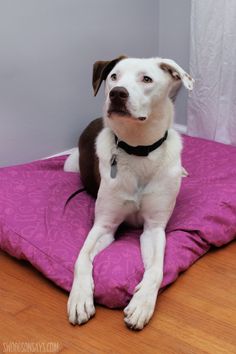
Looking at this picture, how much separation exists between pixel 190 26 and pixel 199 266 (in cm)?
190

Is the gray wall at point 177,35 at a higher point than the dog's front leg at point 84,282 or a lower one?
higher

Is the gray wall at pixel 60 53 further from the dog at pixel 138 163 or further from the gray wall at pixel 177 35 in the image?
the dog at pixel 138 163

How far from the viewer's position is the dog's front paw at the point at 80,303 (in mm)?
1689

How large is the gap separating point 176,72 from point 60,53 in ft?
4.32

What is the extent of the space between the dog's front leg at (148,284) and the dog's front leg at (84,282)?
153 mm

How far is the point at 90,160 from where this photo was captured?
247cm

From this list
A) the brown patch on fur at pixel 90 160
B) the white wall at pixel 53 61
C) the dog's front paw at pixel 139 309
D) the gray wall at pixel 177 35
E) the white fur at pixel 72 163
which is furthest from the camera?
the gray wall at pixel 177 35

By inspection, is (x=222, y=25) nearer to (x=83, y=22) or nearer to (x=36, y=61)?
(x=83, y=22)

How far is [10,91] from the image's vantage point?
2805 millimetres

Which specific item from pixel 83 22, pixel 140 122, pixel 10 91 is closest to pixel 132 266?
pixel 140 122

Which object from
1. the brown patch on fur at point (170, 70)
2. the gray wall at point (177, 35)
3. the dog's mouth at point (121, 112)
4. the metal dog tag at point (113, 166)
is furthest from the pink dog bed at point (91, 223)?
the gray wall at point (177, 35)

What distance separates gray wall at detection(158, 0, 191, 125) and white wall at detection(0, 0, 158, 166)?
147 millimetres

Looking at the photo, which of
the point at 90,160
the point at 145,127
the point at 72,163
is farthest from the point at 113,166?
the point at 72,163

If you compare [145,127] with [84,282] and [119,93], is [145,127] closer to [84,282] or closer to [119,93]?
[119,93]
